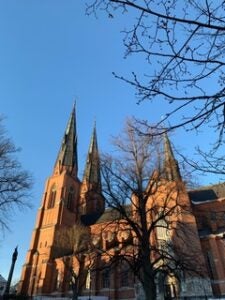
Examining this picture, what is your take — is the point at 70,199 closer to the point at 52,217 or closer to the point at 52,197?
the point at 52,197

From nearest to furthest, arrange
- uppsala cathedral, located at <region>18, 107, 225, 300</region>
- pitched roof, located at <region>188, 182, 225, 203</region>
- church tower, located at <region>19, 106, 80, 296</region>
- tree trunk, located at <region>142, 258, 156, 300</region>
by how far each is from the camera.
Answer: tree trunk, located at <region>142, 258, 156, 300</region> < uppsala cathedral, located at <region>18, 107, 225, 300</region> < pitched roof, located at <region>188, 182, 225, 203</region> < church tower, located at <region>19, 106, 80, 296</region>

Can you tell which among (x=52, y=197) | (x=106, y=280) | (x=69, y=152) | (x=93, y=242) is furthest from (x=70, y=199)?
(x=106, y=280)

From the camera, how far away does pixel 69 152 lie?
179 ft

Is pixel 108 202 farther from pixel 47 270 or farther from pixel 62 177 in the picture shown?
pixel 62 177

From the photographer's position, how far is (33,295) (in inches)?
1378

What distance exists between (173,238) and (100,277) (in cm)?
1160

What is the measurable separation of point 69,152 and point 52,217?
50.0 ft

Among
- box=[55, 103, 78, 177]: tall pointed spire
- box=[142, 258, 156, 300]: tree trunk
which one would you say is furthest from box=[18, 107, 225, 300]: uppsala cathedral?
box=[142, 258, 156, 300]: tree trunk

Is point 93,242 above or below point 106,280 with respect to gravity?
above

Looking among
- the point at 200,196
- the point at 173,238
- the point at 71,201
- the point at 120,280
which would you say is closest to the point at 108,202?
the point at 173,238

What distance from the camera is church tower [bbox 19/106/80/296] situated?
36.7 m

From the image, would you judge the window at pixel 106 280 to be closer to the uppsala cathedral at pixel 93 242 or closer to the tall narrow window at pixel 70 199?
the uppsala cathedral at pixel 93 242

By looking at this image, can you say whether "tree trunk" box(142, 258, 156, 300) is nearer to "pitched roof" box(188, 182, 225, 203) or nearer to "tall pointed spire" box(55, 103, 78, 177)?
"pitched roof" box(188, 182, 225, 203)

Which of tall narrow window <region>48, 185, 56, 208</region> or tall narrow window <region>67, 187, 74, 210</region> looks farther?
tall narrow window <region>67, 187, 74, 210</region>
